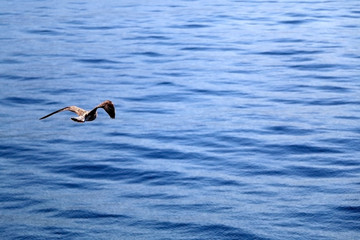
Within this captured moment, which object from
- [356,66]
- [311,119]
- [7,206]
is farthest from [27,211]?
[356,66]

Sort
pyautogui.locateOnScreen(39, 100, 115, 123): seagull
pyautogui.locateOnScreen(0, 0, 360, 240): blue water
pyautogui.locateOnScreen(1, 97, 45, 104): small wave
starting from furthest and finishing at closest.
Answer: pyautogui.locateOnScreen(1, 97, 45, 104): small wave, pyautogui.locateOnScreen(0, 0, 360, 240): blue water, pyautogui.locateOnScreen(39, 100, 115, 123): seagull

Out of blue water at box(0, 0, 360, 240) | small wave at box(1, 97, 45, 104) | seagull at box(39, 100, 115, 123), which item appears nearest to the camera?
seagull at box(39, 100, 115, 123)

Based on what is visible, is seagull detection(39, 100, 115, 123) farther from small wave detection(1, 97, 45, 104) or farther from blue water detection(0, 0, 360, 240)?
small wave detection(1, 97, 45, 104)

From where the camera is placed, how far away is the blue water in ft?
47.5

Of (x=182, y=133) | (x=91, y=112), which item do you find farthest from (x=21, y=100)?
(x=91, y=112)

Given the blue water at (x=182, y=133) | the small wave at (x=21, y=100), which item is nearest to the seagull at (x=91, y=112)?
the blue water at (x=182, y=133)

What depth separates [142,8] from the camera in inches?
1529

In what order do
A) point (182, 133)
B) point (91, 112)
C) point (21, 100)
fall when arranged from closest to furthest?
point (91, 112) < point (182, 133) < point (21, 100)

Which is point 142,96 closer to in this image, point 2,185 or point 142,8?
point 2,185

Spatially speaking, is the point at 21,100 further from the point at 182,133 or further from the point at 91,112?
the point at 91,112

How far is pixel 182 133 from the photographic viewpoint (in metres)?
18.8

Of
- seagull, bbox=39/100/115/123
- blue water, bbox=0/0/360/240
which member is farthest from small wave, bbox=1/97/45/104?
seagull, bbox=39/100/115/123

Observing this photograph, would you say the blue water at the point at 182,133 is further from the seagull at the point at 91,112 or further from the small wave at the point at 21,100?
the seagull at the point at 91,112

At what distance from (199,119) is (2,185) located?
550 centimetres
